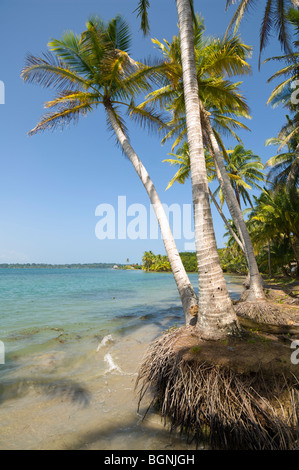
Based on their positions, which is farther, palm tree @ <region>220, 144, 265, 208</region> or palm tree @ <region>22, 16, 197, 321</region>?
palm tree @ <region>220, 144, 265, 208</region>

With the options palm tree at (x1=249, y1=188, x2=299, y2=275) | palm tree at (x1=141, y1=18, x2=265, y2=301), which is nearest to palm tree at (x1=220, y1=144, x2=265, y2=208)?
palm tree at (x1=249, y1=188, x2=299, y2=275)

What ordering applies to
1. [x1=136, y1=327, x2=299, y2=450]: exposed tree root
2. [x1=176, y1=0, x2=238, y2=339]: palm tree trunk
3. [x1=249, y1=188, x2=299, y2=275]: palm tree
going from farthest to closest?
[x1=249, y1=188, x2=299, y2=275]: palm tree → [x1=176, y1=0, x2=238, y2=339]: palm tree trunk → [x1=136, y1=327, x2=299, y2=450]: exposed tree root

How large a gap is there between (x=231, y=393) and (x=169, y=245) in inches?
126

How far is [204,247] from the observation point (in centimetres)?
396

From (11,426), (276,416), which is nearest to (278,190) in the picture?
(276,416)

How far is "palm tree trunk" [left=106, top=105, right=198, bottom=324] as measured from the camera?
4.82 metres

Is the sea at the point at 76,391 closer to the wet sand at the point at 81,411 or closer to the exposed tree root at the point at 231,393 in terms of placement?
the wet sand at the point at 81,411

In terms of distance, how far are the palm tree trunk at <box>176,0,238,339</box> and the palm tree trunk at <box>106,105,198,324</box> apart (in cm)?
78

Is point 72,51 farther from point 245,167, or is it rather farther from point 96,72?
point 245,167

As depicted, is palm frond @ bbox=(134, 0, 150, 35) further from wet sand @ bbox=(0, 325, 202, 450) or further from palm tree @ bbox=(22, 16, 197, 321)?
wet sand @ bbox=(0, 325, 202, 450)

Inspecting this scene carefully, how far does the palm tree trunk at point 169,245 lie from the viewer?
4.82 m

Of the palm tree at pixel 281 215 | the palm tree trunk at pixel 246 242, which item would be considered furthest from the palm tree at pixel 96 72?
the palm tree at pixel 281 215
